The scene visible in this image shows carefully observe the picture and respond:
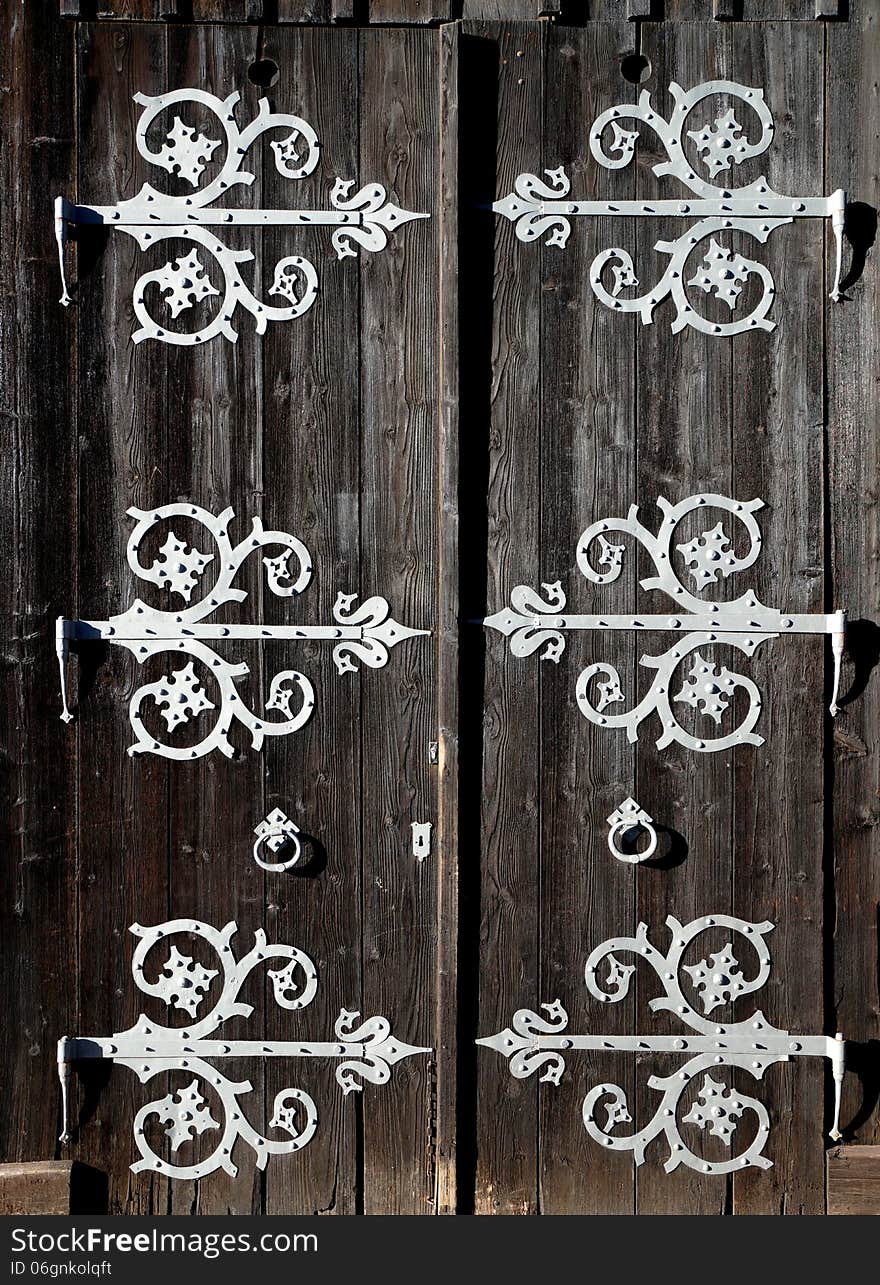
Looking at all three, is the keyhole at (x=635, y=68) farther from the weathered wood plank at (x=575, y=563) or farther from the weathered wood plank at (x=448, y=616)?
the weathered wood plank at (x=448, y=616)

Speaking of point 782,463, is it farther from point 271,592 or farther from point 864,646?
point 271,592

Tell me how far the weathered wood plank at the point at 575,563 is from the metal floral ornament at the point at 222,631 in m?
0.38

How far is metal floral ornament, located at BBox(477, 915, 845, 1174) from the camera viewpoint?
8.93 feet

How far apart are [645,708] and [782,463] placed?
63 cm

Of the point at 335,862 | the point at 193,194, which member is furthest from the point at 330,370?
the point at 335,862

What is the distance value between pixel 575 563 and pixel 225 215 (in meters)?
1.10

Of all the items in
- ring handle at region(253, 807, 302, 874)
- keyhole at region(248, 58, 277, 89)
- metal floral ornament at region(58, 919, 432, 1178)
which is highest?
keyhole at region(248, 58, 277, 89)

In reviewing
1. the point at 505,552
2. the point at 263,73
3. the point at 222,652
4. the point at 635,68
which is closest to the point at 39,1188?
Answer: the point at 222,652

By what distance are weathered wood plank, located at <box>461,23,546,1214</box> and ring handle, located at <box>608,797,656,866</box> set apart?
0.17 m

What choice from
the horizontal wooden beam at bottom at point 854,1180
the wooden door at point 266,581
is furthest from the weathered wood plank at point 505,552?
the horizontal wooden beam at bottom at point 854,1180

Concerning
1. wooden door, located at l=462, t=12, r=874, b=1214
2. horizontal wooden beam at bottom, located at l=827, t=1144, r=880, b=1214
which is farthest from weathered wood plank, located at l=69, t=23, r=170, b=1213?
horizontal wooden beam at bottom, located at l=827, t=1144, r=880, b=1214

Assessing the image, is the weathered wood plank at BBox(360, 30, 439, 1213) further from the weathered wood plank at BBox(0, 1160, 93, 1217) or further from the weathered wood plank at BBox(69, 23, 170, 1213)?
the weathered wood plank at BBox(0, 1160, 93, 1217)

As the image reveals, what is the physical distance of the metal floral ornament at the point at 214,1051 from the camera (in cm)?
272

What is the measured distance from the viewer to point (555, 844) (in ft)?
8.98
